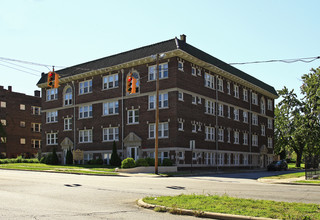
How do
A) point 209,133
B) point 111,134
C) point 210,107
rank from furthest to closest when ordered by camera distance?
1. point 111,134
2. point 210,107
3. point 209,133

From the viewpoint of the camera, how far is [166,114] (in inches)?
1544

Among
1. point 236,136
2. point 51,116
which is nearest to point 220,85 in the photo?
point 236,136

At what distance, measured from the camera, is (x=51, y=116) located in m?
52.7

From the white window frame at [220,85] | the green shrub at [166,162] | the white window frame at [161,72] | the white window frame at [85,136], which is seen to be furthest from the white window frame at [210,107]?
the white window frame at [85,136]

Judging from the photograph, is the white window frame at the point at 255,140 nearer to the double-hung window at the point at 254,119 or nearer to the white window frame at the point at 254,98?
the double-hung window at the point at 254,119

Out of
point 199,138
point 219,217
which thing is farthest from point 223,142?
point 219,217

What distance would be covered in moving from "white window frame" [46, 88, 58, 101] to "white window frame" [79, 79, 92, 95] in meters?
5.29

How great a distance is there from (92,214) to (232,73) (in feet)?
135

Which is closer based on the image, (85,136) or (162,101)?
(162,101)

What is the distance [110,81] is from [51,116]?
40.8ft

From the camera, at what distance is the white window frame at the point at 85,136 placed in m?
47.1

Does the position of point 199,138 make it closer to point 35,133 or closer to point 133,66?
point 133,66

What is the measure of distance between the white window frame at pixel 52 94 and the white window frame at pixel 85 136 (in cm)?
738

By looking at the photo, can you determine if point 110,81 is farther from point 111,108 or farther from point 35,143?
point 35,143
